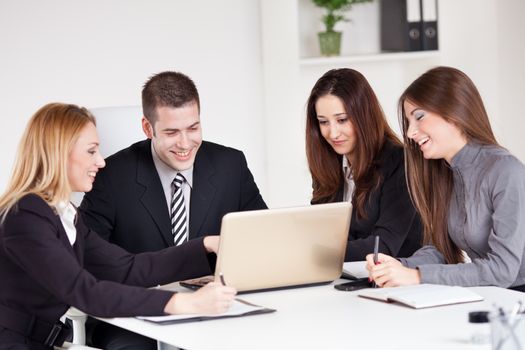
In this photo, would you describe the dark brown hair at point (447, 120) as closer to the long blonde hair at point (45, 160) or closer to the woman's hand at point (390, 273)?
the woman's hand at point (390, 273)

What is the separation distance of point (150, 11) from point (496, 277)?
124 inches

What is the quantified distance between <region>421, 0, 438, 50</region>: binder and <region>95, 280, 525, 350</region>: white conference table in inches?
112

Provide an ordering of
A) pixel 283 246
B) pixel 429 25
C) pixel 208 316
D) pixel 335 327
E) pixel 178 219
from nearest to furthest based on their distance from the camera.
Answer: pixel 335 327 → pixel 208 316 → pixel 283 246 → pixel 178 219 → pixel 429 25

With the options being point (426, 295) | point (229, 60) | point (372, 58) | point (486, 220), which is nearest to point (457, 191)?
point (486, 220)

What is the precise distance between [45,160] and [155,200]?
0.76 meters

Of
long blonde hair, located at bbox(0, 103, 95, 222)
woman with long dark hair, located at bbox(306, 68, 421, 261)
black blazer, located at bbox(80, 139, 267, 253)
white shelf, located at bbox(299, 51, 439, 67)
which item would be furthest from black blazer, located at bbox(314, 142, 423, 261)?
→ white shelf, located at bbox(299, 51, 439, 67)

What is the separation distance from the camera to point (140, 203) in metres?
3.22

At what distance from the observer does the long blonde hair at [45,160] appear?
2490 millimetres

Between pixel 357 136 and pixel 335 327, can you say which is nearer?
pixel 335 327

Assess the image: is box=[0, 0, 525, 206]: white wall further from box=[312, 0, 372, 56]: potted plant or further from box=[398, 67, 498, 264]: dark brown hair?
box=[398, 67, 498, 264]: dark brown hair

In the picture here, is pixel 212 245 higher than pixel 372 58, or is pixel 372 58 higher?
pixel 372 58

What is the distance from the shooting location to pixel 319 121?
3.33 meters

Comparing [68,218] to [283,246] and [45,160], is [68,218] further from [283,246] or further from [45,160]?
[283,246]

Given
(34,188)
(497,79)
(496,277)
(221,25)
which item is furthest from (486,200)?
(221,25)
